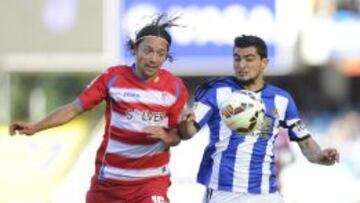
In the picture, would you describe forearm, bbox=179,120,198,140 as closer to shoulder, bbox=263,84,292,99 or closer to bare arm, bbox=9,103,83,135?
shoulder, bbox=263,84,292,99

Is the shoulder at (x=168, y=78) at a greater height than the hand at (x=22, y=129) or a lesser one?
greater

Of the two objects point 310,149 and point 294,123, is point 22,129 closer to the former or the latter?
point 294,123

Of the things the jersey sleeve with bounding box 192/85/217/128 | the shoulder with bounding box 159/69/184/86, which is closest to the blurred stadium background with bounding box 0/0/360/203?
the shoulder with bounding box 159/69/184/86

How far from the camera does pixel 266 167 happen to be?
7406 millimetres

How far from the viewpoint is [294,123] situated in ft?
24.8

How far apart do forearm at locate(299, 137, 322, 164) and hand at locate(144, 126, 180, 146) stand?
0.88m

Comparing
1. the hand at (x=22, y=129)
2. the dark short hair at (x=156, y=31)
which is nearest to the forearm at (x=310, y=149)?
the dark short hair at (x=156, y=31)

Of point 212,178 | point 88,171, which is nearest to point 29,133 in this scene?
point 212,178

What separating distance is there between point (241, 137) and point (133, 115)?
0.75 metres

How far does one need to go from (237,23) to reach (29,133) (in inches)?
777

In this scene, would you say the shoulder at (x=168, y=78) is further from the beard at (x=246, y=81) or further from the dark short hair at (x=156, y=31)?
the beard at (x=246, y=81)

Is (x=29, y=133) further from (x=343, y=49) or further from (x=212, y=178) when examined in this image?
(x=343, y=49)

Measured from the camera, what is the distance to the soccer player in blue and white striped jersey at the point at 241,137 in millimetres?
7320

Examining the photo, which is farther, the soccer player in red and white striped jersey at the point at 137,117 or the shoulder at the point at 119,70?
the shoulder at the point at 119,70
